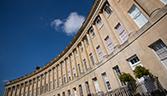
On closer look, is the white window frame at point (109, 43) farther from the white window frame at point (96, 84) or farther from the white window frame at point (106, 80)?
the white window frame at point (96, 84)

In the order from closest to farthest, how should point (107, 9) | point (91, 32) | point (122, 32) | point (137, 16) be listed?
point (137, 16) < point (122, 32) < point (107, 9) < point (91, 32)

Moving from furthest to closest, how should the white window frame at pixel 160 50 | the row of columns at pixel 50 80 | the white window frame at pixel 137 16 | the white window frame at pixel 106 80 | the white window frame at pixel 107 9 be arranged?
the row of columns at pixel 50 80 < the white window frame at pixel 107 9 < the white window frame at pixel 106 80 < the white window frame at pixel 137 16 < the white window frame at pixel 160 50

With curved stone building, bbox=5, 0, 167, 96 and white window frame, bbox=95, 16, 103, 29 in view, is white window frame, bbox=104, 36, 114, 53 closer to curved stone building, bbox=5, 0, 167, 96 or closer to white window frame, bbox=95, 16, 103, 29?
curved stone building, bbox=5, 0, 167, 96

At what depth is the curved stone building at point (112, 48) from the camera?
9125mm

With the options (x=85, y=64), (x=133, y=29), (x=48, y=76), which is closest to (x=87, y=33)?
(x=85, y=64)

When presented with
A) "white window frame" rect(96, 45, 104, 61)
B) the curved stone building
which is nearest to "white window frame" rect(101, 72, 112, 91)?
the curved stone building

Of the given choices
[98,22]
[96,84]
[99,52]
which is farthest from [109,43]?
[96,84]

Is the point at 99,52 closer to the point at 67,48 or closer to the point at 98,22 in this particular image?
the point at 98,22

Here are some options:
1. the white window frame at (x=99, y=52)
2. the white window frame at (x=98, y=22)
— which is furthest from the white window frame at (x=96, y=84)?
the white window frame at (x=98, y=22)

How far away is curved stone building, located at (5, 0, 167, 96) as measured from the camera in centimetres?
912

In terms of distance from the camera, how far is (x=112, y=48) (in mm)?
14555

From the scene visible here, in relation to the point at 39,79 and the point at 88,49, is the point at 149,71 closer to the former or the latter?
the point at 88,49

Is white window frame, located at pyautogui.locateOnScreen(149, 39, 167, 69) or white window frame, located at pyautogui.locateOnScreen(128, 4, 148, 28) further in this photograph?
white window frame, located at pyautogui.locateOnScreen(128, 4, 148, 28)

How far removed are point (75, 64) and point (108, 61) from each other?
10045 millimetres
